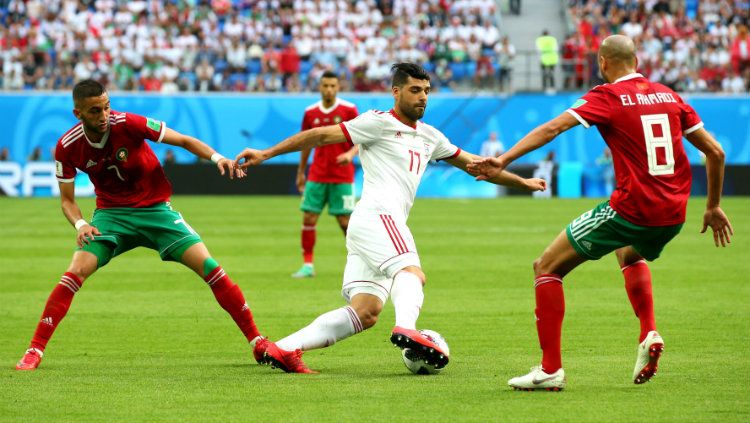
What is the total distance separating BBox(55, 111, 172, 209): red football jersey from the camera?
8352 mm

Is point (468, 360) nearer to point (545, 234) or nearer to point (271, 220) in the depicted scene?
point (545, 234)

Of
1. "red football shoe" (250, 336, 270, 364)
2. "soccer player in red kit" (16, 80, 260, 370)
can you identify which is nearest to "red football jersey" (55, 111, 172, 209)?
"soccer player in red kit" (16, 80, 260, 370)

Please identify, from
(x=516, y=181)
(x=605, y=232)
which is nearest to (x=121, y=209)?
(x=516, y=181)

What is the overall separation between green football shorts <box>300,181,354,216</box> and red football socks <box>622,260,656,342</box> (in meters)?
7.10

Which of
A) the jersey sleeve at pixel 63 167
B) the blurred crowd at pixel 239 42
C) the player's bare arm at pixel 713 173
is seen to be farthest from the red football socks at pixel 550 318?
the blurred crowd at pixel 239 42

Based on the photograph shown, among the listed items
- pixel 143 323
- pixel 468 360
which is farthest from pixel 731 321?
pixel 143 323

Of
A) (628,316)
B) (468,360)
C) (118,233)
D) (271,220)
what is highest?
(118,233)

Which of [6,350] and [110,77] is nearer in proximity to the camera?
[6,350]

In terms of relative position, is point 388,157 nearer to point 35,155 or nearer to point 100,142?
point 100,142

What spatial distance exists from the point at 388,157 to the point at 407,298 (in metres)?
1.06

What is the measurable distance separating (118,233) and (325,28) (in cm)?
2833

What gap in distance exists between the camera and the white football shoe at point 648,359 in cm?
711

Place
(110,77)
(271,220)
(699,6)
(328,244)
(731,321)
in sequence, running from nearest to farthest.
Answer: (731,321) → (328,244) → (271,220) → (110,77) → (699,6)

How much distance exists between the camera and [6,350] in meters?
9.05
